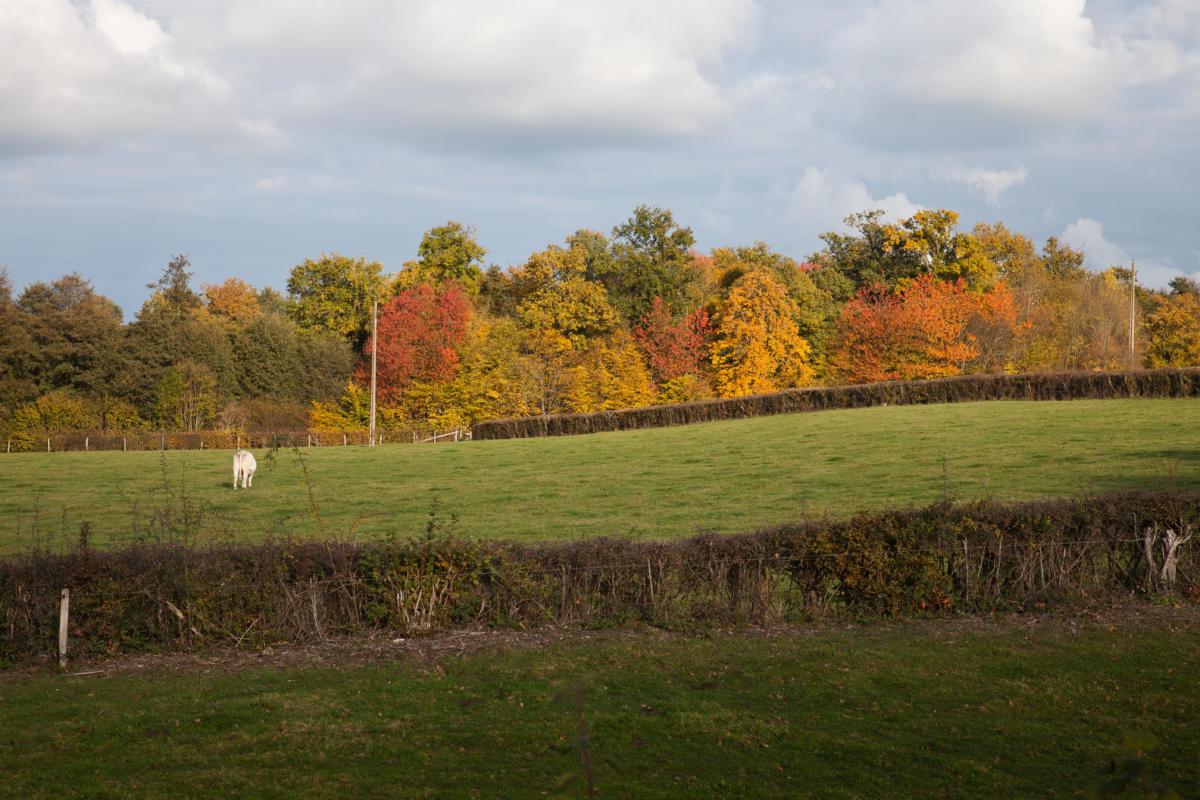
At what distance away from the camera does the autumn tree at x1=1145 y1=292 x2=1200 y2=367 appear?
2018 inches

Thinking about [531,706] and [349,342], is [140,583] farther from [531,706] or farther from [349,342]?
[349,342]

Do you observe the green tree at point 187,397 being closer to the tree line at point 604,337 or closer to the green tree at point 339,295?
the tree line at point 604,337

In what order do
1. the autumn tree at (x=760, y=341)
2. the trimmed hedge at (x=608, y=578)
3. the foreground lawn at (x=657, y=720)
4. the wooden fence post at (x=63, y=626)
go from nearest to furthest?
the foreground lawn at (x=657, y=720) < the wooden fence post at (x=63, y=626) < the trimmed hedge at (x=608, y=578) < the autumn tree at (x=760, y=341)

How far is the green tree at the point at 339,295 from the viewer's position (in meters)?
72.4

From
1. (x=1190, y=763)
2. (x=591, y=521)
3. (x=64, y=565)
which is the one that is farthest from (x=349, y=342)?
(x=1190, y=763)

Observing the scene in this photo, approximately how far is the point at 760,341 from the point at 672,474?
27.8 metres

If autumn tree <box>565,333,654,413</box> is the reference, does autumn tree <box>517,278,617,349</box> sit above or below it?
above

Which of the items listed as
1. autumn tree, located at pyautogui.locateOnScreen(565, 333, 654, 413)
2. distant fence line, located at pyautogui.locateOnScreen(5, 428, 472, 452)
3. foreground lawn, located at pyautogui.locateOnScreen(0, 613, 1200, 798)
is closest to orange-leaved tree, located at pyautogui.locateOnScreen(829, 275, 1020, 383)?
autumn tree, located at pyautogui.locateOnScreen(565, 333, 654, 413)

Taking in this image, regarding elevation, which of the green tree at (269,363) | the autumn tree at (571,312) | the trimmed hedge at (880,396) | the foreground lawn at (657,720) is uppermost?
the autumn tree at (571,312)

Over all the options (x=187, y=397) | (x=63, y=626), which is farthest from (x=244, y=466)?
(x=187, y=397)

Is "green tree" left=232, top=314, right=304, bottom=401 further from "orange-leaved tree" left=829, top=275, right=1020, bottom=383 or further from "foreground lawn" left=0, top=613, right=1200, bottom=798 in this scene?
"foreground lawn" left=0, top=613, right=1200, bottom=798

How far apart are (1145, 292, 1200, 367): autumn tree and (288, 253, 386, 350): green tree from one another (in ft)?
163

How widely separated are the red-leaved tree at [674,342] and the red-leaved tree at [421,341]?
A: 11.9 m

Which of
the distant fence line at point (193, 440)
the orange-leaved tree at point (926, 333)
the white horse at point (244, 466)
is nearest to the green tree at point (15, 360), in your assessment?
the distant fence line at point (193, 440)
